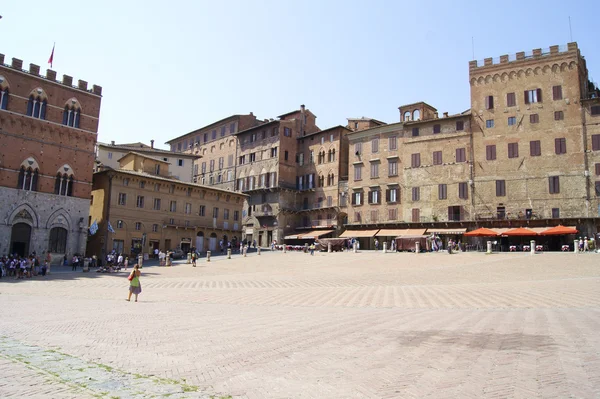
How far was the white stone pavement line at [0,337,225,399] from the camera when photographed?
5663 millimetres

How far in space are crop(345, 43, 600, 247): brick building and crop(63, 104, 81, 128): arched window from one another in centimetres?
3277

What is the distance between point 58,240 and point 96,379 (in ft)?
127

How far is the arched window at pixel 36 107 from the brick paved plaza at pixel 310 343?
25.9 metres

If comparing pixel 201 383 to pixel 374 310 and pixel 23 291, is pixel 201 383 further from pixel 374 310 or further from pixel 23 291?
pixel 23 291

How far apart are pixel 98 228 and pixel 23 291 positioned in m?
25.5

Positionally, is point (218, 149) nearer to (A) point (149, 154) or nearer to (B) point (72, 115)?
(A) point (149, 154)

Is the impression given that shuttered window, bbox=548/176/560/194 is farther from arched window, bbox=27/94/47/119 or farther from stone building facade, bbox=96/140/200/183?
arched window, bbox=27/94/47/119

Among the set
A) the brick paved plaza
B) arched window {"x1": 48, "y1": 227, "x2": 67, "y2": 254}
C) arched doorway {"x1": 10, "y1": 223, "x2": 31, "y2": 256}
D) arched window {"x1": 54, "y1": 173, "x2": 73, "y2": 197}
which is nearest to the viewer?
the brick paved plaza

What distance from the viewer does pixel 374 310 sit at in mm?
13430

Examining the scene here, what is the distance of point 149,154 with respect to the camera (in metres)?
61.2

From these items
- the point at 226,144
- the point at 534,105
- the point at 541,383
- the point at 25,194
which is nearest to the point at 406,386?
the point at 541,383

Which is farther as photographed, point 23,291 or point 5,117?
point 5,117

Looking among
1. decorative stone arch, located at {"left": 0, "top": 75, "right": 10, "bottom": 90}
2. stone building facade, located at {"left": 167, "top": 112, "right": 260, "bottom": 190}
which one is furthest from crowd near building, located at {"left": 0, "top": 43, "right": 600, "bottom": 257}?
stone building facade, located at {"left": 167, "top": 112, "right": 260, "bottom": 190}

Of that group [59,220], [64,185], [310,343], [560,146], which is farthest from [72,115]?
[560,146]
